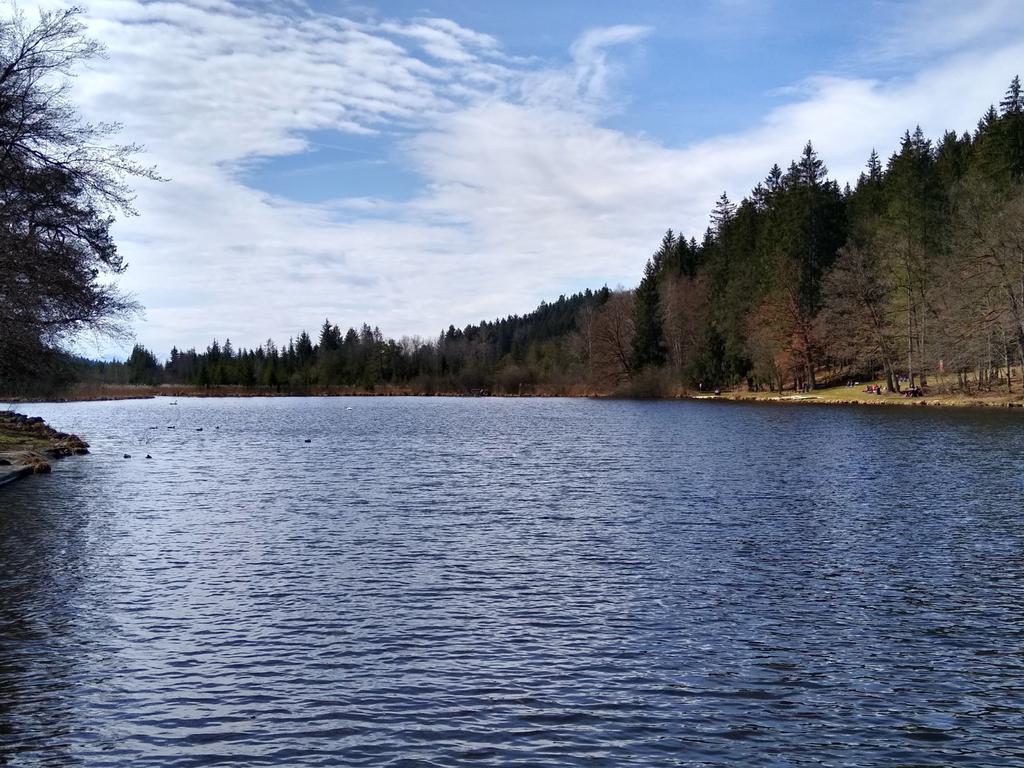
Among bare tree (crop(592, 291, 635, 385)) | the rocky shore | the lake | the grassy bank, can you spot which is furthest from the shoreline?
the lake

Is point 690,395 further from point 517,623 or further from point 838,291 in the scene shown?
point 517,623

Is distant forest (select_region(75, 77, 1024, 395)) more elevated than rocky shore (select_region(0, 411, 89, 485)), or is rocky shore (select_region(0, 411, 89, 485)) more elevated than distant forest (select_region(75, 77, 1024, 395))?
distant forest (select_region(75, 77, 1024, 395))

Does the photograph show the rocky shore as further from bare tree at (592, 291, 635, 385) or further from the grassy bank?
bare tree at (592, 291, 635, 385)

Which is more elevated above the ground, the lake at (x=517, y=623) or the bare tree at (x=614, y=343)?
the bare tree at (x=614, y=343)

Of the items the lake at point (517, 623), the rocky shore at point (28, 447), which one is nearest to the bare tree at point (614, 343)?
the rocky shore at point (28, 447)

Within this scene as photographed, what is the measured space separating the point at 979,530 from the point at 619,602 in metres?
11.3

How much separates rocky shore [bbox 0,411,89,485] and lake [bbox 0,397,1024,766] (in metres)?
4.69

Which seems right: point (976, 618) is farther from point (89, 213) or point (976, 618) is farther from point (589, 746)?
point (89, 213)

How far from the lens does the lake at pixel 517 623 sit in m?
9.45

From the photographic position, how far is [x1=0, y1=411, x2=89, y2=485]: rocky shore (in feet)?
110

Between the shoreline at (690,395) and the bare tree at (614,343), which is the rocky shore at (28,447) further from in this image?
the bare tree at (614,343)

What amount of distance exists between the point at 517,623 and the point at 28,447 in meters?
36.4

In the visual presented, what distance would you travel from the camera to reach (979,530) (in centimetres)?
2062

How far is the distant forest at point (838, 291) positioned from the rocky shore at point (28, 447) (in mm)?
4348
